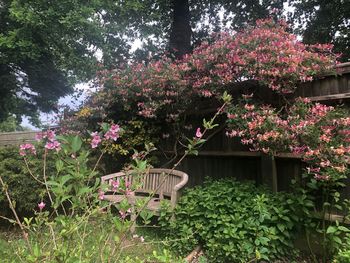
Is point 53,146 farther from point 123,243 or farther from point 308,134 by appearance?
point 308,134

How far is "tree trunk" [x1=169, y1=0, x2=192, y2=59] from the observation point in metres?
9.74

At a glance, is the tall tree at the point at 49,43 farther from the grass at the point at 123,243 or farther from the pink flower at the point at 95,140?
the pink flower at the point at 95,140

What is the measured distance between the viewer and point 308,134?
3465mm

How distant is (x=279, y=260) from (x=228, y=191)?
0.97 m

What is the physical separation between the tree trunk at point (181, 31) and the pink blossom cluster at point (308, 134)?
19.7 ft

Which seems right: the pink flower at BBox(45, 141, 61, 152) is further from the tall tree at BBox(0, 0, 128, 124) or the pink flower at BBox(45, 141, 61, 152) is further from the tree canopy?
the tall tree at BBox(0, 0, 128, 124)

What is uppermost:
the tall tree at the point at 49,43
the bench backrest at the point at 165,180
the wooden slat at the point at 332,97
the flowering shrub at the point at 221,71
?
the tall tree at the point at 49,43

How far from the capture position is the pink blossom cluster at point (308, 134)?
327cm

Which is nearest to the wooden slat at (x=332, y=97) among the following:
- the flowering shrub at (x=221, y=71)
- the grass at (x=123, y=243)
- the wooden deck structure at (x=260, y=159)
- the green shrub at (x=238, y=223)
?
the wooden deck structure at (x=260, y=159)

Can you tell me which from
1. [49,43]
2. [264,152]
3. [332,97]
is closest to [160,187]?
[264,152]

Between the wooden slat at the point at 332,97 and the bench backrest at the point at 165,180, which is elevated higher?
the wooden slat at the point at 332,97

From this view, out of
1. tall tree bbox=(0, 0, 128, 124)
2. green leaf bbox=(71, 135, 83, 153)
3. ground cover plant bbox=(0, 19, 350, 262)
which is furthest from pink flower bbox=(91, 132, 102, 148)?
tall tree bbox=(0, 0, 128, 124)

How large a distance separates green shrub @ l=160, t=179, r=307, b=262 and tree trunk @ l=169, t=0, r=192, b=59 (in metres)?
6.30

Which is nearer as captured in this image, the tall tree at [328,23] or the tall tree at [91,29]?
the tall tree at [91,29]
